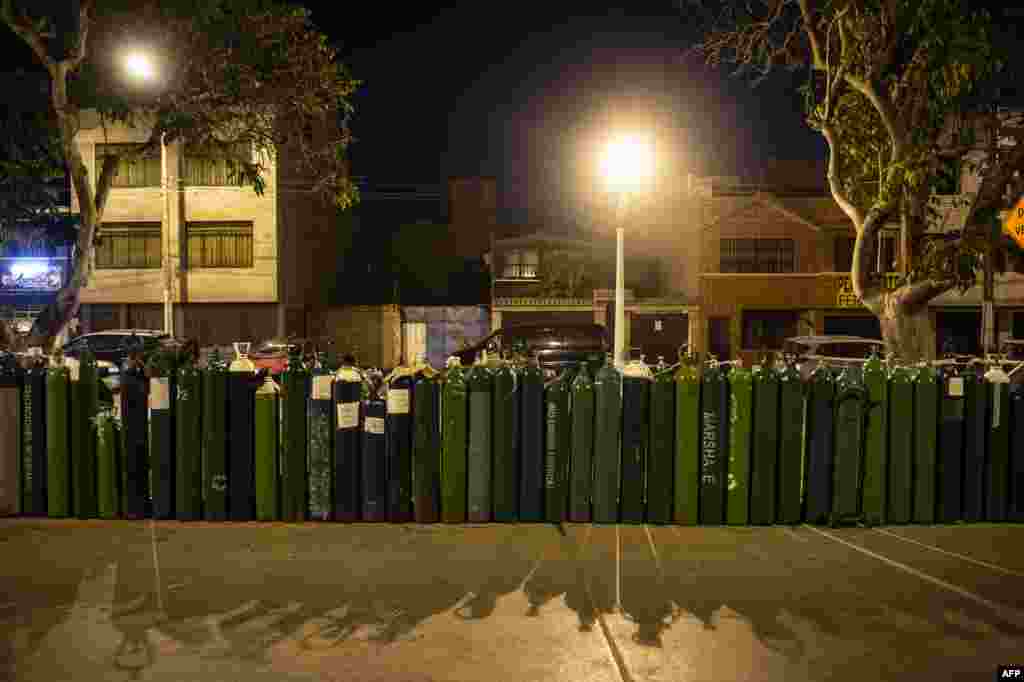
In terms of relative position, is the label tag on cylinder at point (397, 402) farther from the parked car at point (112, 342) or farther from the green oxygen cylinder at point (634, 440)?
the parked car at point (112, 342)

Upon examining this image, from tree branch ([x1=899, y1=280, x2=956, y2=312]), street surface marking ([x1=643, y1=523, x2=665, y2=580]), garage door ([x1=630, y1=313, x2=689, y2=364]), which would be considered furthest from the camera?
Answer: garage door ([x1=630, y1=313, x2=689, y2=364])

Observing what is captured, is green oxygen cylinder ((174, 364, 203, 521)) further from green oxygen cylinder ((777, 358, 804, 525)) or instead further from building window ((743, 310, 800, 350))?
building window ((743, 310, 800, 350))

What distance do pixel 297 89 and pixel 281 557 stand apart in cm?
939

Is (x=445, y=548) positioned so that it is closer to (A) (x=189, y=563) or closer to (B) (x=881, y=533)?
(A) (x=189, y=563)

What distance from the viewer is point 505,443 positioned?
7.13 m

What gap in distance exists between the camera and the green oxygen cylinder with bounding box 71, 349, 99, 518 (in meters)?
7.32

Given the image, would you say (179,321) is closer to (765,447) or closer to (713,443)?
(713,443)

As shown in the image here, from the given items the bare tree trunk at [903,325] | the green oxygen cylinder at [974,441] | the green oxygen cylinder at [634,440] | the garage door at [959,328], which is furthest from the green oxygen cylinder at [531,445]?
the garage door at [959,328]

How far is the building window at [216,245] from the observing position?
31922 mm

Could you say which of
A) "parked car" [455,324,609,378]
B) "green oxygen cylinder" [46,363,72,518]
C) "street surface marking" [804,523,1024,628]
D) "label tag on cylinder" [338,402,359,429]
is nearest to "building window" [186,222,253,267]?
"parked car" [455,324,609,378]

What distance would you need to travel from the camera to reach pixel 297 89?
13641mm

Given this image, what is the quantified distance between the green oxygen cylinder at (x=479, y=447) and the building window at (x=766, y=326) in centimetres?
2802

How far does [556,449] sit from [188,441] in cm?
306

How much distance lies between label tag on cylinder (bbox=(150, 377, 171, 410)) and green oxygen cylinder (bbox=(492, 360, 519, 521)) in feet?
8.96
